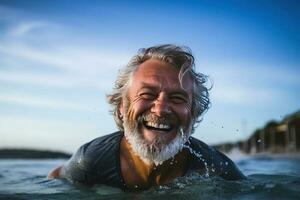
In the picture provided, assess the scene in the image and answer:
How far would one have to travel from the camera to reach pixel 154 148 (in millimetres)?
4277

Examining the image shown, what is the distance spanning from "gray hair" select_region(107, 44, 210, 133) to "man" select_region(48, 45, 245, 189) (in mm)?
12

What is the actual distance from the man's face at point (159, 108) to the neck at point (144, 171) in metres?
0.33

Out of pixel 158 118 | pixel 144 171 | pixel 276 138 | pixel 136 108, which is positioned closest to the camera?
pixel 158 118

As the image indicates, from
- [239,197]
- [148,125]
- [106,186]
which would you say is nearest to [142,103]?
[148,125]

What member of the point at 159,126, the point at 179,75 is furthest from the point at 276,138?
the point at 159,126

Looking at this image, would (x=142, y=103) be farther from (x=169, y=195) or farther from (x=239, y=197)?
(x=239, y=197)

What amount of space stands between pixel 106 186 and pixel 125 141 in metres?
0.60

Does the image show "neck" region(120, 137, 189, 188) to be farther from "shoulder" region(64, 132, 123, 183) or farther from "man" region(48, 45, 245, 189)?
"shoulder" region(64, 132, 123, 183)

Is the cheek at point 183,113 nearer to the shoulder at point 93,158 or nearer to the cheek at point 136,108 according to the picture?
the cheek at point 136,108

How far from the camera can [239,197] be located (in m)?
3.75

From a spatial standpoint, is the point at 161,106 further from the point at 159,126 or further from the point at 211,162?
the point at 211,162

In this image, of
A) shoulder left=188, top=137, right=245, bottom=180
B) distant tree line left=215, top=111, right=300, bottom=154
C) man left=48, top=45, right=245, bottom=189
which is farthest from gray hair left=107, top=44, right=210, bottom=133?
distant tree line left=215, top=111, right=300, bottom=154

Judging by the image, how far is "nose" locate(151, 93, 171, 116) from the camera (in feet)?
13.8

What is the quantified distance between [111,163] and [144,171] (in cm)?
38
